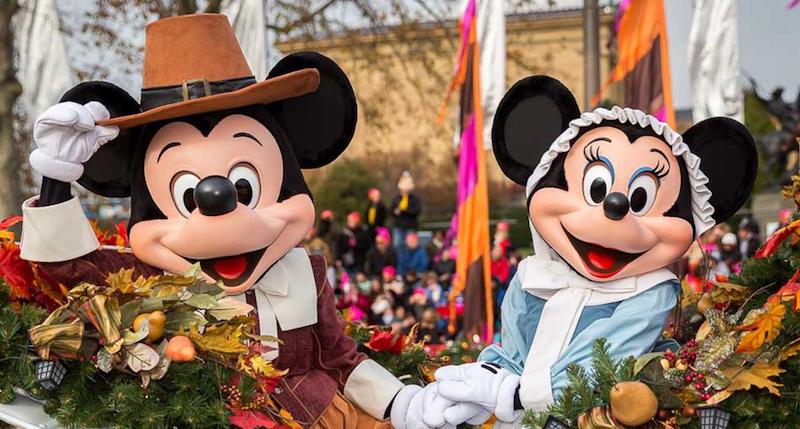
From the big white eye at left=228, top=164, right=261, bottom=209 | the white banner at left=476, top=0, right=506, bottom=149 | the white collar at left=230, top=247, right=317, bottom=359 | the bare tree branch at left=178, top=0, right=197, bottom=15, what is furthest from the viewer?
the bare tree branch at left=178, top=0, right=197, bottom=15

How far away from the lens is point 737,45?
8.73m

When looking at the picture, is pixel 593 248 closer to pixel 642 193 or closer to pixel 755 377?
pixel 642 193

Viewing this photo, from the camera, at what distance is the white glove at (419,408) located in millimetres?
3311

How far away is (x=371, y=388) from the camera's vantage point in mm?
3557

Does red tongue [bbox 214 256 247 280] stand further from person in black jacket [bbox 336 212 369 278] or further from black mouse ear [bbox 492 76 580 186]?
person in black jacket [bbox 336 212 369 278]

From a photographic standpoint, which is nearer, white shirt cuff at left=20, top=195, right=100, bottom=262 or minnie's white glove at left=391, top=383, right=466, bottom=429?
white shirt cuff at left=20, top=195, right=100, bottom=262

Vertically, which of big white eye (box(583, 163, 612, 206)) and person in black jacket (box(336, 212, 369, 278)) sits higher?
big white eye (box(583, 163, 612, 206))

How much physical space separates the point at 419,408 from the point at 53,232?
1.37 meters

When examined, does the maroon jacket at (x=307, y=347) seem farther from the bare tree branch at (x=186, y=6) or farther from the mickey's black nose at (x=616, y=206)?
the bare tree branch at (x=186, y=6)

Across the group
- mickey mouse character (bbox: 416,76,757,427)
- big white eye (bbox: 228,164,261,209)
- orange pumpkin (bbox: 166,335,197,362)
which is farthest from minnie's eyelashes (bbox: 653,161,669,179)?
orange pumpkin (bbox: 166,335,197,362)

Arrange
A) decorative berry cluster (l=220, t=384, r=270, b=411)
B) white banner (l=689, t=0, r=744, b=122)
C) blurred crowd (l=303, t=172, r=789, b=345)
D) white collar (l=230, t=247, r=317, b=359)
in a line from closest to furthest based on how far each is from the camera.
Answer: decorative berry cluster (l=220, t=384, r=270, b=411), white collar (l=230, t=247, r=317, b=359), white banner (l=689, t=0, r=744, b=122), blurred crowd (l=303, t=172, r=789, b=345)

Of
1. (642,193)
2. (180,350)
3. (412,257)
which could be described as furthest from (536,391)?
(412,257)

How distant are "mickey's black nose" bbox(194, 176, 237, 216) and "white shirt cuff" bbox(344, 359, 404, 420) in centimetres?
88

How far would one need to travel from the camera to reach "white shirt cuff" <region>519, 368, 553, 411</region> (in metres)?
→ 3.10
